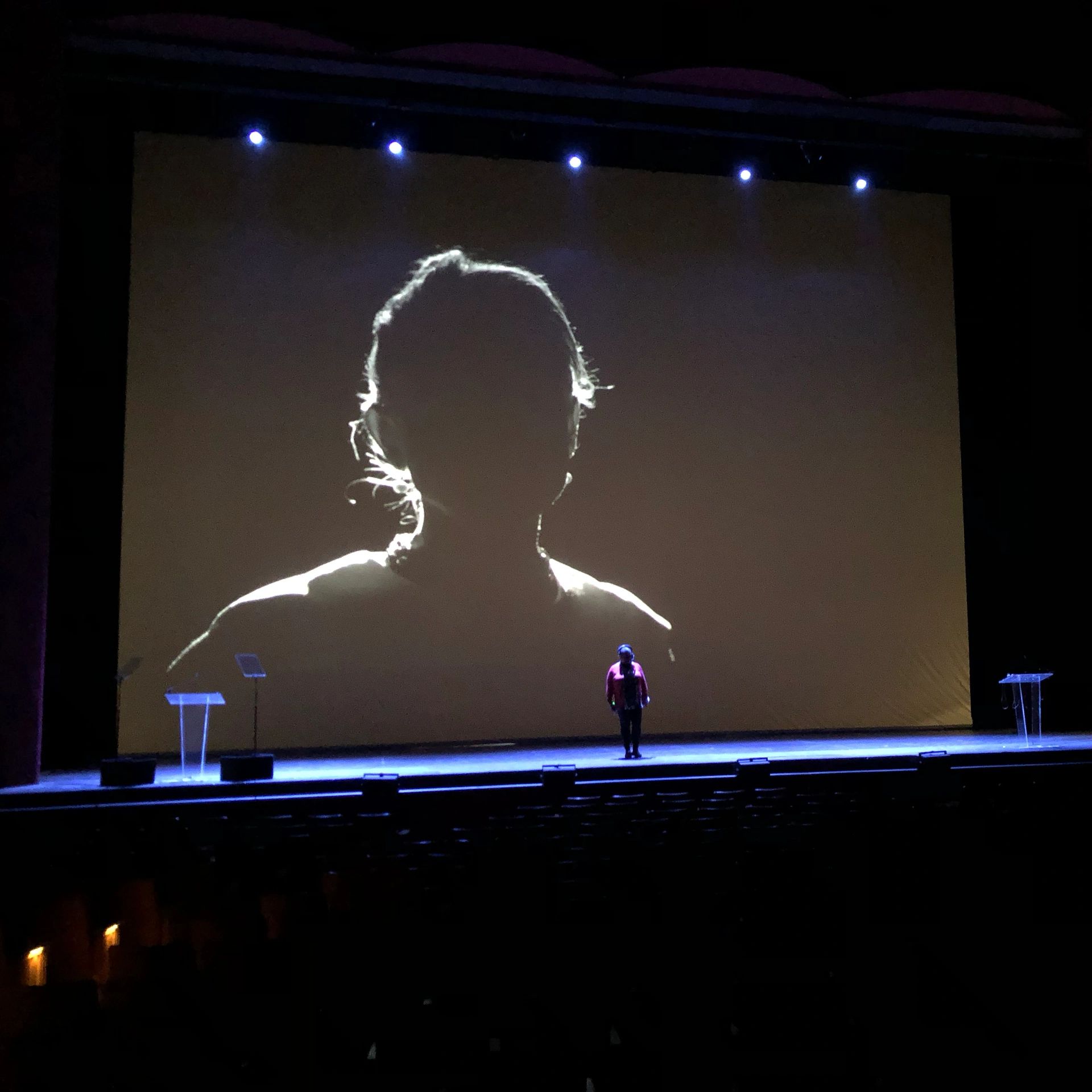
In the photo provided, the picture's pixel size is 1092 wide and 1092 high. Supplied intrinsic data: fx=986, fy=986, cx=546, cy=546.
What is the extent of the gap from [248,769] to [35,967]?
426 cm

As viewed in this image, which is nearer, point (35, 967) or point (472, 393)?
point (35, 967)

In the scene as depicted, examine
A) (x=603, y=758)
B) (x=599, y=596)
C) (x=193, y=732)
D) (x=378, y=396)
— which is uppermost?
(x=378, y=396)

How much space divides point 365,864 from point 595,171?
871 centimetres

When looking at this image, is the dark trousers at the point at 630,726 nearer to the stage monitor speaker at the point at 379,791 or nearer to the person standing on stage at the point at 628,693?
the person standing on stage at the point at 628,693

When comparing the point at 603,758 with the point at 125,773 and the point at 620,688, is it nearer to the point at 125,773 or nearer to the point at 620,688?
the point at 620,688

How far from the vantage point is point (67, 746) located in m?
9.05

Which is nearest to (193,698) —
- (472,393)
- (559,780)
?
(559,780)

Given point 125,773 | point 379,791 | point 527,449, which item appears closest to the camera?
point 379,791

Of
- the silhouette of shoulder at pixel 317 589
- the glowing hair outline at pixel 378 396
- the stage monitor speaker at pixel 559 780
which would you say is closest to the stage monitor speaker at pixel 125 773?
the silhouette of shoulder at pixel 317 589

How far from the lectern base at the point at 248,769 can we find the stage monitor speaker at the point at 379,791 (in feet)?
5.25

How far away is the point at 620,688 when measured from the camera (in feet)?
28.2

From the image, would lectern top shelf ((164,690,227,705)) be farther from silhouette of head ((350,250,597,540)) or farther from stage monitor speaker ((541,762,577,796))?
silhouette of head ((350,250,597,540))

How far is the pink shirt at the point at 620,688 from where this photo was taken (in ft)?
28.1

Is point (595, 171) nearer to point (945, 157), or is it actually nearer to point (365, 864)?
point (945, 157)
